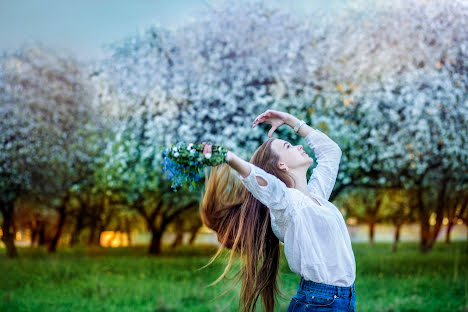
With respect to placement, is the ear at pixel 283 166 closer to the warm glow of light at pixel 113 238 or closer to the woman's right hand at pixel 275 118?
the woman's right hand at pixel 275 118

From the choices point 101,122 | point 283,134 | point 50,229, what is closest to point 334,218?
point 283,134

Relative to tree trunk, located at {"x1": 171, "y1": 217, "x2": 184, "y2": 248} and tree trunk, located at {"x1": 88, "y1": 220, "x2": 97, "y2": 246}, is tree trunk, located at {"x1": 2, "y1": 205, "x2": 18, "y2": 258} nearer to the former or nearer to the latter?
tree trunk, located at {"x1": 88, "y1": 220, "x2": 97, "y2": 246}

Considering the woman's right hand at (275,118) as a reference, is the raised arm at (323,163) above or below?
below

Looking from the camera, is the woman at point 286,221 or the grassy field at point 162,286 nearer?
the woman at point 286,221

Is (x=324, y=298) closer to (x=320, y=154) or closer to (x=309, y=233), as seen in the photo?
(x=309, y=233)

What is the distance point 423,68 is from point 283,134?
3447 mm

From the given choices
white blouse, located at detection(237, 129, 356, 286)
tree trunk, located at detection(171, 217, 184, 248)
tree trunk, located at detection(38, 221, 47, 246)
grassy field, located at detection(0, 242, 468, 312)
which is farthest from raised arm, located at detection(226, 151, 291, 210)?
tree trunk, located at detection(38, 221, 47, 246)

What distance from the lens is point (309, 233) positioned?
3568mm

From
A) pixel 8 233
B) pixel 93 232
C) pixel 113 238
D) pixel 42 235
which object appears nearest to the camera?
pixel 8 233

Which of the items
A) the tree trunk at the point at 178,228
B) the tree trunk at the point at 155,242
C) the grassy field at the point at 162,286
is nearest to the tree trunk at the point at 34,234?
the tree trunk at the point at 155,242

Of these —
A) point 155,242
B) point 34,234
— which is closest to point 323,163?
point 155,242

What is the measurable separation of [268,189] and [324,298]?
859 millimetres

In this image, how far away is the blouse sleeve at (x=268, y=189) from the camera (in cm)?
333

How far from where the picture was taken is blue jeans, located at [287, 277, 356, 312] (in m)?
3.44
